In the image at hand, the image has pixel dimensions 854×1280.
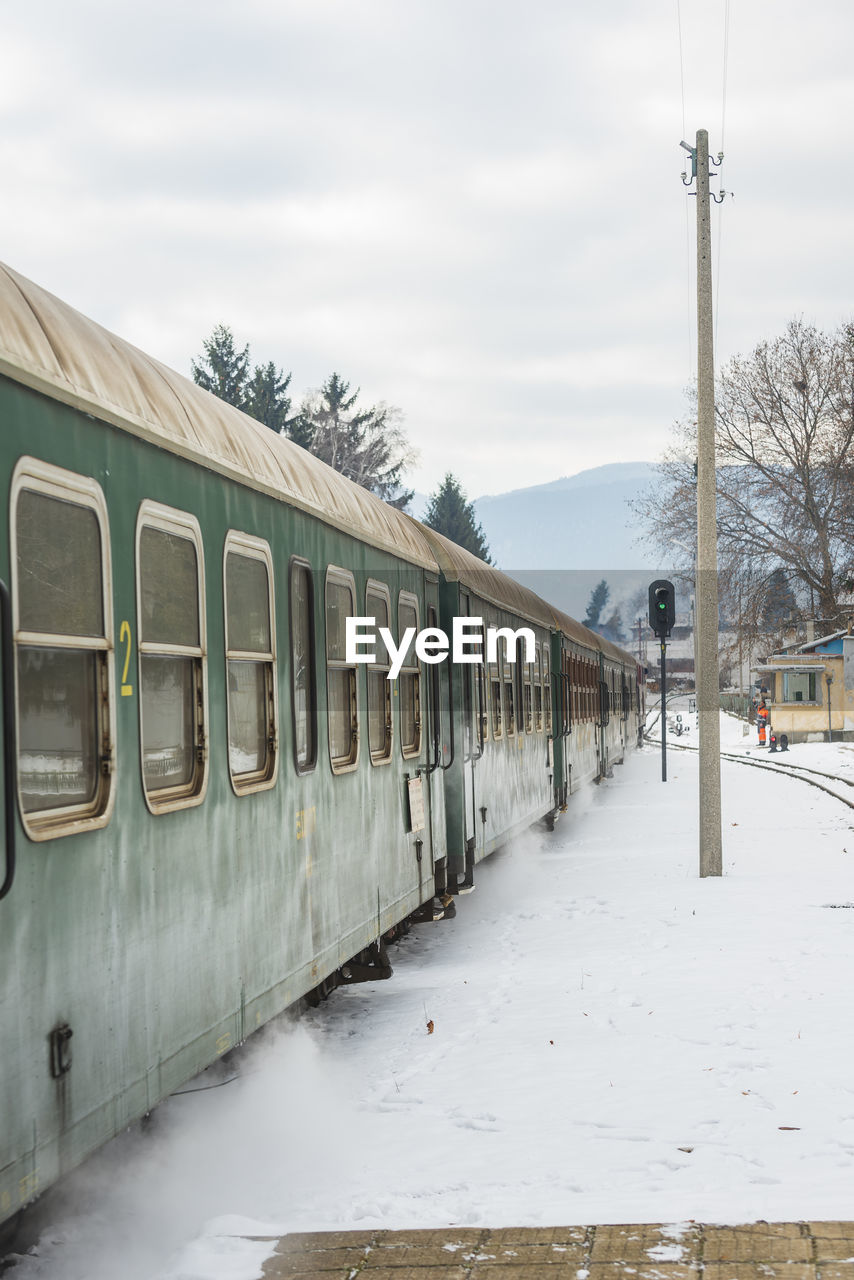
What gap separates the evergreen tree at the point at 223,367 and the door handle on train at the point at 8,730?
200ft

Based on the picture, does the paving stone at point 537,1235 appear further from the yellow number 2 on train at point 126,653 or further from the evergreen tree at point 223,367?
the evergreen tree at point 223,367

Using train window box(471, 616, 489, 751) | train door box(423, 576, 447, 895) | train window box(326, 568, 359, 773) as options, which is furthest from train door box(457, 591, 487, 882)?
train window box(326, 568, 359, 773)

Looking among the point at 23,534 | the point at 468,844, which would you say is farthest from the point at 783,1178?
the point at 468,844

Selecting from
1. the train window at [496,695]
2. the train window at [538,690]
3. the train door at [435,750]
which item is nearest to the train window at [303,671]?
the train door at [435,750]

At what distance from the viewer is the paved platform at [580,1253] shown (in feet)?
13.4

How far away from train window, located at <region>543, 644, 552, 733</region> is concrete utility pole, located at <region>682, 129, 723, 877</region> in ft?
8.51

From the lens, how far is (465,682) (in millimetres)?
10461

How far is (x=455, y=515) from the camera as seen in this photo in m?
85.9

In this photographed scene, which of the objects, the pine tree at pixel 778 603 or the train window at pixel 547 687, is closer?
the train window at pixel 547 687

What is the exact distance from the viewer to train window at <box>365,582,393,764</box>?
7.76 m

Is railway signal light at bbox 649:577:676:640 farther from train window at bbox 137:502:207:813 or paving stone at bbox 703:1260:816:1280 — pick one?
paving stone at bbox 703:1260:816:1280

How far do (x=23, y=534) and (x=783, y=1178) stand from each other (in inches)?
136

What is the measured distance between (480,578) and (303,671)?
5.16 meters

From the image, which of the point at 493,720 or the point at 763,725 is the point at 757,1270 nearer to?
the point at 493,720
